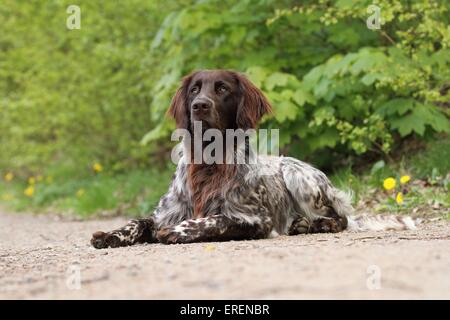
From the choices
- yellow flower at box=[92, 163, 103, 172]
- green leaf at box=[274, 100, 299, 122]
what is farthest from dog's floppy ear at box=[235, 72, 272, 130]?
yellow flower at box=[92, 163, 103, 172]

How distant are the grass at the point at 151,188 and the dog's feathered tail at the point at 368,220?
510mm

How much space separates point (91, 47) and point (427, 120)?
6347 millimetres

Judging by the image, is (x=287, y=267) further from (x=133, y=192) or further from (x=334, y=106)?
(x=133, y=192)

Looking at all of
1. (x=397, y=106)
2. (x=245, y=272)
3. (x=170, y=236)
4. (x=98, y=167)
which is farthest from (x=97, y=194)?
(x=245, y=272)

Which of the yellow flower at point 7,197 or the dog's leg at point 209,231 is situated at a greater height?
the dog's leg at point 209,231

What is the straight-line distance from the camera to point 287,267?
3383 mm

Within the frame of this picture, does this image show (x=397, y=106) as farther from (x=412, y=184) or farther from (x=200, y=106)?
(x=200, y=106)

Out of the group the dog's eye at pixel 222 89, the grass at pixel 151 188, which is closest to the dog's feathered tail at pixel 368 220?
the grass at pixel 151 188

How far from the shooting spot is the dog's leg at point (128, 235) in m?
5.26

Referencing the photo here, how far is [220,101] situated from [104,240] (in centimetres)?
130

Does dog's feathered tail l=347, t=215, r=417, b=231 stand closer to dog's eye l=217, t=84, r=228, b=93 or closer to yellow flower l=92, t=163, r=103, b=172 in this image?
dog's eye l=217, t=84, r=228, b=93

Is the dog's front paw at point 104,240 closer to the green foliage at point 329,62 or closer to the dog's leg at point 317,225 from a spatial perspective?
the dog's leg at point 317,225

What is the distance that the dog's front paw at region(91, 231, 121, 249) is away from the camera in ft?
17.2
